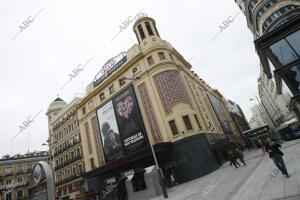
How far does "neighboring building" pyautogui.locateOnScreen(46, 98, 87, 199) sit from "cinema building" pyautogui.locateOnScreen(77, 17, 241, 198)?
27.0ft

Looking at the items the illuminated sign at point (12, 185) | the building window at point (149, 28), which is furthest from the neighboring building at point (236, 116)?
the illuminated sign at point (12, 185)

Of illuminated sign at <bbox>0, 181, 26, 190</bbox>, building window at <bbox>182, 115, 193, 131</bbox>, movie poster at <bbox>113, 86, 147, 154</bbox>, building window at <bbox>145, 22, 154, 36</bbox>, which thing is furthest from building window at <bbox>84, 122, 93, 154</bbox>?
illuminated sign at <bbox>0, 181, 26, 190</bbox>

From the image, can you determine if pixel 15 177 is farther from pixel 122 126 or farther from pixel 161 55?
pixel 161 55

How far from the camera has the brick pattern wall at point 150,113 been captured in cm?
2772

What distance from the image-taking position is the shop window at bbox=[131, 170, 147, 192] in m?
18.8

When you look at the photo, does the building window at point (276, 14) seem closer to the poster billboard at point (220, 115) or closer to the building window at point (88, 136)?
the poster billboard at point (220, 115)

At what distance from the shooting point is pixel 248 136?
45.3m

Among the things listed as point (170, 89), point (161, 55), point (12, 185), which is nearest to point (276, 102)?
point (161, 55)

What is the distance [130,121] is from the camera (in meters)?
29.4

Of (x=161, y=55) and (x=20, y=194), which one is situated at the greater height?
(x=161, y=55)

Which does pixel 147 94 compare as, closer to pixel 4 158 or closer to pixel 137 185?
pixel 137 185

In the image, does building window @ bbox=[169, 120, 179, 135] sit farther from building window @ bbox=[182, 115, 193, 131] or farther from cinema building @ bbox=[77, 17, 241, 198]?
building window @ bbox=[182, 115, 193, 131]

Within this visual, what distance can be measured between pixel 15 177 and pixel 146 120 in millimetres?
48140

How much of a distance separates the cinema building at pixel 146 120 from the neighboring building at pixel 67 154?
8240 millimetres
